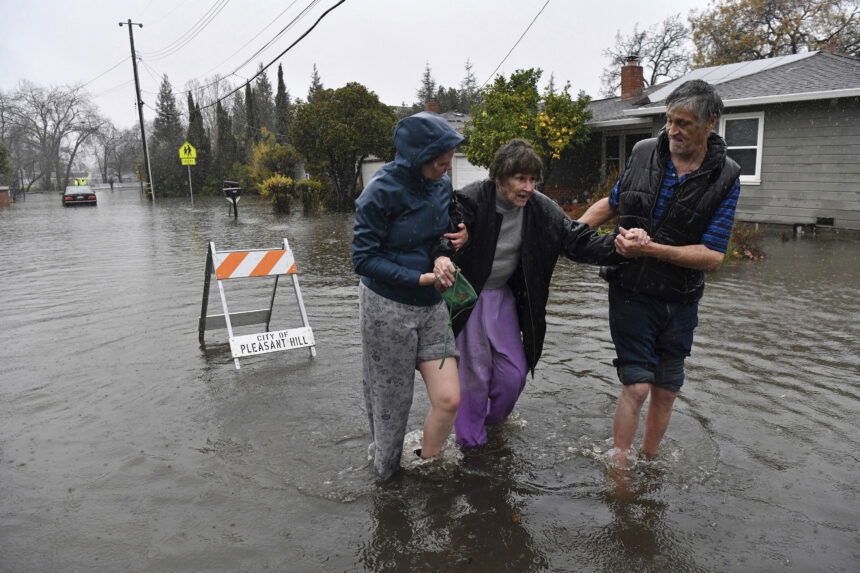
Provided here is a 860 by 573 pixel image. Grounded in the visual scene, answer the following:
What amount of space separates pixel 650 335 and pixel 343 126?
22.3m

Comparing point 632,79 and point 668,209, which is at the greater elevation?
point 632,79

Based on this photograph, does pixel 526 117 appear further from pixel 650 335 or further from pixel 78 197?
pixel 78 197

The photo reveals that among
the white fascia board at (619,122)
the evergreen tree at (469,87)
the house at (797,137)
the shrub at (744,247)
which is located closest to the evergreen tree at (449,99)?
the evergreen tree at (469,87)

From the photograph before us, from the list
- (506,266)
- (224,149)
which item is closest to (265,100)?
(224,149)

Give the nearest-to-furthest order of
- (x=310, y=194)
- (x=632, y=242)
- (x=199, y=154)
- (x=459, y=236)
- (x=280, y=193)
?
(x=632, y=242) → (x=459, y=236) → (x=280, y=193) → (x=310, y=194) → (x=199, y=154)

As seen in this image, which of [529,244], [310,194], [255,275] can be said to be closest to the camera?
[529,244]

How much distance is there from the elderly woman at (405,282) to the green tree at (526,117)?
15502 mm

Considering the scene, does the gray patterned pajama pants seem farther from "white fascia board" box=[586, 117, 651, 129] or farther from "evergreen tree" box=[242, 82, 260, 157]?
"evergreen tree" box=[242, 82, 260, 157]

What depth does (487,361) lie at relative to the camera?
3934mm

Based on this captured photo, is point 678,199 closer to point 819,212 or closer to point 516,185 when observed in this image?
point 516,185

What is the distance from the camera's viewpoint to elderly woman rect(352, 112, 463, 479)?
3.17 meters

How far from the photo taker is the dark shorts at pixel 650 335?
3.37 metres

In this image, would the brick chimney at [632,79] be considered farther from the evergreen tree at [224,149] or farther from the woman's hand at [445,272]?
the evergreen tree at [224,149]

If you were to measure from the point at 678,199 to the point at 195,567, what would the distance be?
293cm
